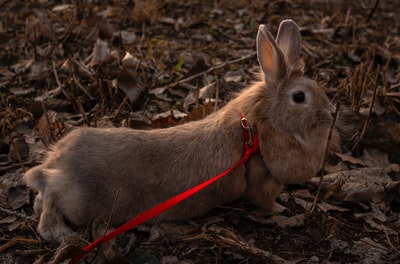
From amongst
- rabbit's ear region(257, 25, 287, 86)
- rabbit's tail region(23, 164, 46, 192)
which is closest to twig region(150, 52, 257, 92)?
rabbit's ear region(257, 25, 287, 86)

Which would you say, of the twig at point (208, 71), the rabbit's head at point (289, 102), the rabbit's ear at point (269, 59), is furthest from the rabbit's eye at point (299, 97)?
the twig at point (208, 71)

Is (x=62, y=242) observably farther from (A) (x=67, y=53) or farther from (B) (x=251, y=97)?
(A) (x=67, y=53)

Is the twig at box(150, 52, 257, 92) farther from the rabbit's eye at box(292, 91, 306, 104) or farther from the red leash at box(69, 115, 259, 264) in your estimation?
the rabbit's eye at box(292, 91, 306, 104)

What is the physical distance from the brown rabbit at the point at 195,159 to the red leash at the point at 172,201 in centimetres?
6

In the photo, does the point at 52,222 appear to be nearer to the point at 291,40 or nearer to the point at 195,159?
the point at 195,159

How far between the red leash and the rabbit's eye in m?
0.42

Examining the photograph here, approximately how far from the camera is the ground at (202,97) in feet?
11.5

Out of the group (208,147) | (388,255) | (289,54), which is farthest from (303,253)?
(289,54)

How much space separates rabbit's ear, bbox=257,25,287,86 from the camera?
3.66 meters

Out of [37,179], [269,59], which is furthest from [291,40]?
[37,179]

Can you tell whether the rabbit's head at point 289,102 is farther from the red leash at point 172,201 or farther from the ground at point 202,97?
the ground at point 202,97

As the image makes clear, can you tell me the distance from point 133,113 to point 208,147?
5.32 feet

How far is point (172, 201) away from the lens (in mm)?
3309

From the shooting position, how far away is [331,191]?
150 inches
